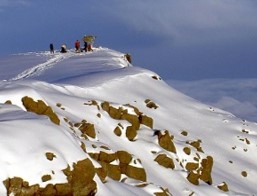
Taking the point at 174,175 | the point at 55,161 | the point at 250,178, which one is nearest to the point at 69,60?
the point at 250,178

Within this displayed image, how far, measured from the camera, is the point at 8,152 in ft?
64.7

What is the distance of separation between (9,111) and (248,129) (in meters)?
24.6

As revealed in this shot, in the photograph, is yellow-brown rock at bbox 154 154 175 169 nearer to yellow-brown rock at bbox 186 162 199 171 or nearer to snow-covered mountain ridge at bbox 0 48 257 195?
snow-covered mountain ridge at bbox 0 48 257 195

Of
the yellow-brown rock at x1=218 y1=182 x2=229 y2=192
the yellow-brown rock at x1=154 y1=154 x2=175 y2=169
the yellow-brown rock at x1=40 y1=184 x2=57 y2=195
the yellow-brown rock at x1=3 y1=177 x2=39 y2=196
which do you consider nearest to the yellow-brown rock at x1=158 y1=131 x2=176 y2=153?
the yellow-brown rock at x1=154 y1=154 x2=175 y2=169

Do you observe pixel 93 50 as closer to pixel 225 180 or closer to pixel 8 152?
pixel 225 180

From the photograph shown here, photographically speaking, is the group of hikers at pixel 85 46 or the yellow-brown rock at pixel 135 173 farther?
the group of hikers at pixel 85 46

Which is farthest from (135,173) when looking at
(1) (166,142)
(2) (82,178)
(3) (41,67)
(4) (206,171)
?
(3) (41,67)

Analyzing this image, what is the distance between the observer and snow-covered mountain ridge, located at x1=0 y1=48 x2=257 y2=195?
66.9 feet

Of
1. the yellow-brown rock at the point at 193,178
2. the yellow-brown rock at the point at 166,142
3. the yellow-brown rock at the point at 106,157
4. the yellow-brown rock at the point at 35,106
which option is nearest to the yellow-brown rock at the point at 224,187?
the yellow-brown rock at the point at 193,178

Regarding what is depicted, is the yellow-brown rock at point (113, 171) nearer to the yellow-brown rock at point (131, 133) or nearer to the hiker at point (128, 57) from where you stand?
the yellow-brown rock at point (131, 133)

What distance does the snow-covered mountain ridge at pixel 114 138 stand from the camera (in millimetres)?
20395

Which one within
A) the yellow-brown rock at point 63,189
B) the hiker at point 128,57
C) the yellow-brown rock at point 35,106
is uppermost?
the yellow-brown rock at point 35,106

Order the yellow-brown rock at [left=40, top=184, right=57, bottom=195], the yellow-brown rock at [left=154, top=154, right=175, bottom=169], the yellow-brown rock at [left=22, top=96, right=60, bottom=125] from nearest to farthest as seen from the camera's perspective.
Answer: the yellow-brown rock at [left=40, top=184, right=57, bottom=195] < the yellow-brown rock at [left=22, top=96, right=60, bottom=125] < the yellow-brown rock at [left=154, top=154, right=175, bottom=169]

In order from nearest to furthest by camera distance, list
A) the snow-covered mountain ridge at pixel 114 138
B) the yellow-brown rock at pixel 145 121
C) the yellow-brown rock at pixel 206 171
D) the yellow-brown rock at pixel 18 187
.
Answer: the yellow-brown rock at pixel 18 187, the snow-covered mountain ridge at pixel 114 138, the yellow-brown rock at pixel 206 171, the yellow-brown rock at pixel 145 121
